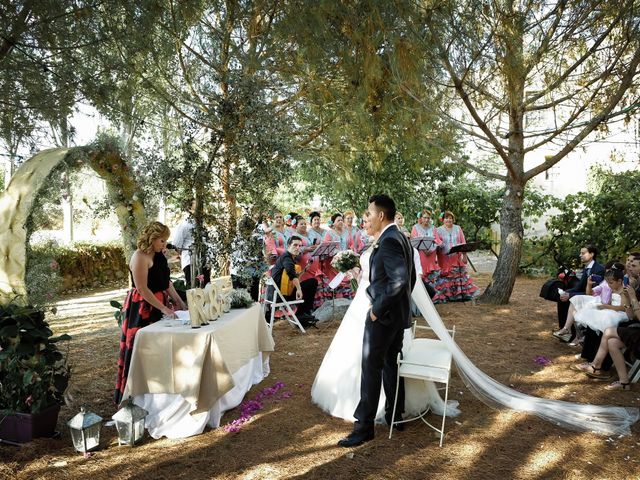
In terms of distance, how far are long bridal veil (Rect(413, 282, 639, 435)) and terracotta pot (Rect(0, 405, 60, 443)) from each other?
130 inches

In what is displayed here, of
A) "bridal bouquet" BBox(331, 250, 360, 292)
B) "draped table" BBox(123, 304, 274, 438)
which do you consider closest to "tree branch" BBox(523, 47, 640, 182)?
"bridal bouquet" BBox(331, 250, 360, 292)

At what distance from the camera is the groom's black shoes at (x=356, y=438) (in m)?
4.21

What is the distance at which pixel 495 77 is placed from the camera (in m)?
7.79

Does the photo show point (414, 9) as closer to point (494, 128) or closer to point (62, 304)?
point (494, 128)

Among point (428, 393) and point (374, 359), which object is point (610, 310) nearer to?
point (428, 393)

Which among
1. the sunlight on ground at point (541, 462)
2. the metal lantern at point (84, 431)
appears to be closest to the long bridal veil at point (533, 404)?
the sunlight on ground at point (541, 462)

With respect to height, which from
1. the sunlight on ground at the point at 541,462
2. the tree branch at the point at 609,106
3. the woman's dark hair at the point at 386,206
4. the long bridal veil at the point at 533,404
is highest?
the tree branch at the point at 609,106

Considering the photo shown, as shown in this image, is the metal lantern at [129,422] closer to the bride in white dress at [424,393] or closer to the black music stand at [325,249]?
the bride in white dress at [424,393]

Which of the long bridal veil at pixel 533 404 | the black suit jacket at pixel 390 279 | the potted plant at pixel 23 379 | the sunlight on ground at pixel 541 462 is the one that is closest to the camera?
the sunlight on ground at pixel 541 462

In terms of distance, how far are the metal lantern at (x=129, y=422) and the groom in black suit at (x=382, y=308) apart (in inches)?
63.6

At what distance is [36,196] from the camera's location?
5766mm

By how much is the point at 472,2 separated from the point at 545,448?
17.3ft

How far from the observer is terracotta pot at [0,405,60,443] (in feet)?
14.1

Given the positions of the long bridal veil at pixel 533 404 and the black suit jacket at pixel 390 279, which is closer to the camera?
the black suit jacket at pixel 390 279
